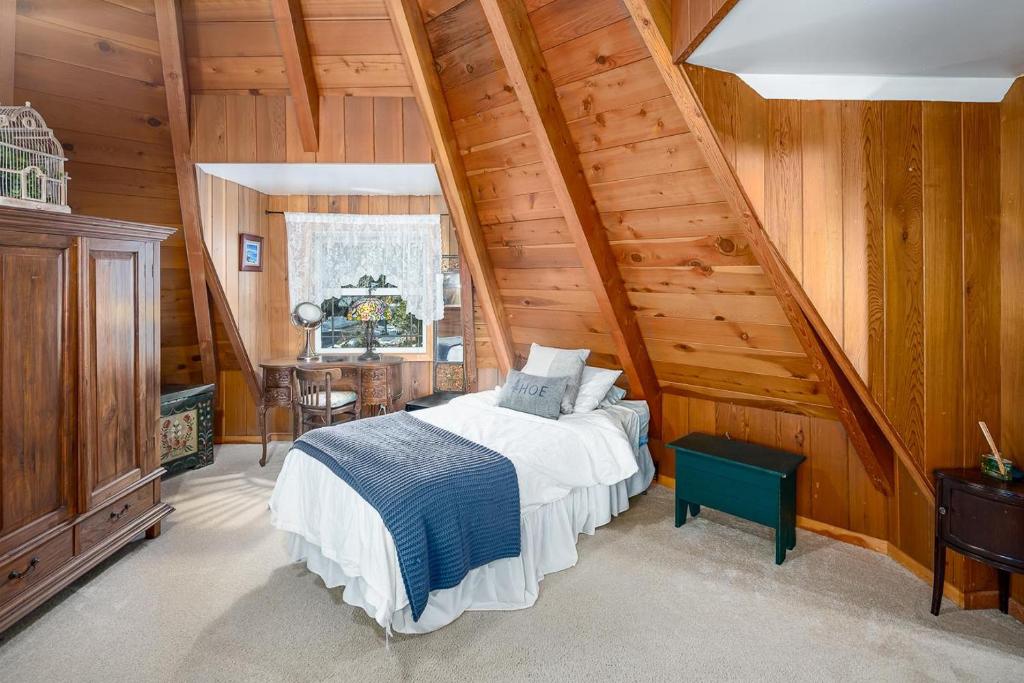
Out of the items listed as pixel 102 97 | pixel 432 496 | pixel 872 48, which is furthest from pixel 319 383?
pixel 872 48

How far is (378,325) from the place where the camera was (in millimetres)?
4738

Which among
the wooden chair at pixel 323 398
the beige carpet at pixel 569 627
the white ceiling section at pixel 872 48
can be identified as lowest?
the beige carpet at pixel 569 627

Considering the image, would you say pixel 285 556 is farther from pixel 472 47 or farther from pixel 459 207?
pixel 472 47

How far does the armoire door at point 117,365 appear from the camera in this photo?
2363 mm

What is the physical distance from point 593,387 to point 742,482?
98 cm

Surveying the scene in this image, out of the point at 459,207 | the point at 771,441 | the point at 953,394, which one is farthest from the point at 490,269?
the point at 953,394

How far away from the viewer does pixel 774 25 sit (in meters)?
1.61

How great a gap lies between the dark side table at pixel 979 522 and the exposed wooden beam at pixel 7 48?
4.39 metres

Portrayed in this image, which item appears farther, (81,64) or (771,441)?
(771,441)

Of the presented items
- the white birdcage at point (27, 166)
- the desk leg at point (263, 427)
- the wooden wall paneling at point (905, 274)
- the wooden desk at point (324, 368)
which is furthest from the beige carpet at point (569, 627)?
the white birdcage at point (27, 166)

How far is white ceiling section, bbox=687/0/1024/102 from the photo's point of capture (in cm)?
150

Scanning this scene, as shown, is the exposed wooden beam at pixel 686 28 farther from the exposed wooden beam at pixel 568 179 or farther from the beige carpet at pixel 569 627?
the beige carpet at pixel 569 627

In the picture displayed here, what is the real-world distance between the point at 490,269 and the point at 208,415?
2.38 m

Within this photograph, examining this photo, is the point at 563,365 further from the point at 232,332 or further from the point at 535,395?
the point at 232,332
